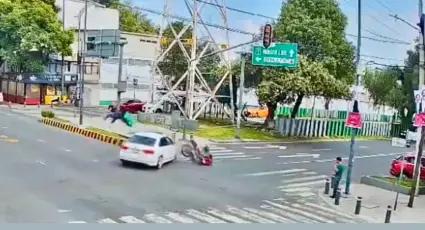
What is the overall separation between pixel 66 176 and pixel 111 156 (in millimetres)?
2245

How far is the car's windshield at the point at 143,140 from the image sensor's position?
11.3 meters

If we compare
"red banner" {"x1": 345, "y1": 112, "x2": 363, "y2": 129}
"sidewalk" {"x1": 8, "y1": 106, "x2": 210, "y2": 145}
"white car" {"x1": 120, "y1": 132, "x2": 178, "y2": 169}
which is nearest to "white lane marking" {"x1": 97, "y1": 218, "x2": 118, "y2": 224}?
"white car" {"x1": 120, "y1": 132, "x2": 178, "y2": 169}

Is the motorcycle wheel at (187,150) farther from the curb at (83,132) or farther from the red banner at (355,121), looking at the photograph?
the red banner at (355,121)

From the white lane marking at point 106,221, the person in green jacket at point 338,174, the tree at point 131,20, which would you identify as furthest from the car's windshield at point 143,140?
the tree at point 131,20

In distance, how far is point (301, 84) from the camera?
18141 mm

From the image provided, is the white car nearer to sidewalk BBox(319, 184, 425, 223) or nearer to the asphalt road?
the asphalt road

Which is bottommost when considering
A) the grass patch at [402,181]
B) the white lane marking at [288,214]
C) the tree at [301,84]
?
the white lane marking at [288,214]

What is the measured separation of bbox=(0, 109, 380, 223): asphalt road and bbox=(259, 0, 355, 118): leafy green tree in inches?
186

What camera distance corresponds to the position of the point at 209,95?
1911 centimetres

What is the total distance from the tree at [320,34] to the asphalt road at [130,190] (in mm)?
4707

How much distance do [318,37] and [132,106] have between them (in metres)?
5.75

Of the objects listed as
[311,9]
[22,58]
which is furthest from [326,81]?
[22,58]

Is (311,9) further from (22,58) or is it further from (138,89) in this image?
(22,58)

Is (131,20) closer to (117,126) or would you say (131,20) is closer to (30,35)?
(117,126)
